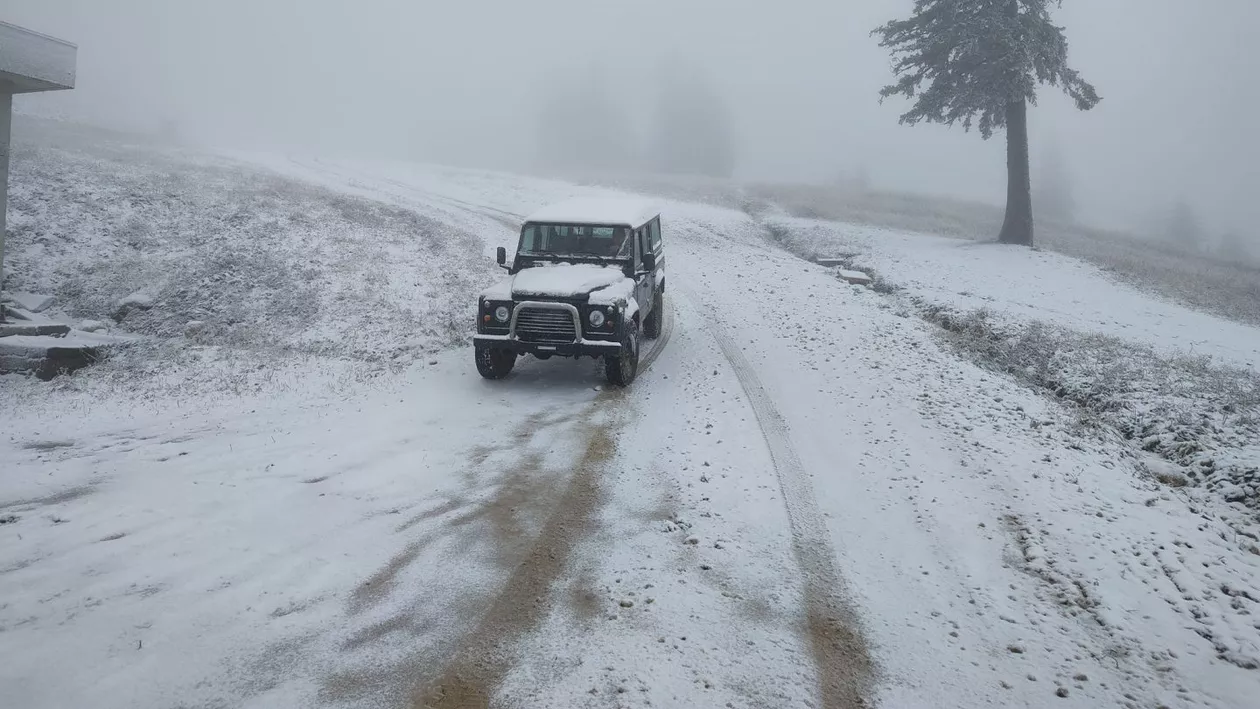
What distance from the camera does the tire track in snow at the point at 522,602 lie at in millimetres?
3605

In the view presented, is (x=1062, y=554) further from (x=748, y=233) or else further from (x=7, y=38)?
(x=748, y=233)

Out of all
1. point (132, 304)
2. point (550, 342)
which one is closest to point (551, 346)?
point (550, 342)

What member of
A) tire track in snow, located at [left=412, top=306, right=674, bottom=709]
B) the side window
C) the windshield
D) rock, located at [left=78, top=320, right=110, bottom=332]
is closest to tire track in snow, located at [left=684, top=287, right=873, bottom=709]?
tire track in snow, located at [left=412, top=306, right=674, bottom=709]

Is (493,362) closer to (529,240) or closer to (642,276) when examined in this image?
(529,240)

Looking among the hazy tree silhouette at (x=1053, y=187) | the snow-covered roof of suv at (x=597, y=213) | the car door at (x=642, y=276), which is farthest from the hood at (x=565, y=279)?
the hazy tree silhouette at (x=1053, y=187)

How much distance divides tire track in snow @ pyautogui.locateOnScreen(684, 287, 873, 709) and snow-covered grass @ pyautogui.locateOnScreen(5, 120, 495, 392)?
6796mm

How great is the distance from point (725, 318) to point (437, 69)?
165 meters

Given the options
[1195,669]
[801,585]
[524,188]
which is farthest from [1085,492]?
[524,188]

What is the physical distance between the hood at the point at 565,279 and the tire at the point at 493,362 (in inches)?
38.4

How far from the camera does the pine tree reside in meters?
19.5

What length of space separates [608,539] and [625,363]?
428 cm

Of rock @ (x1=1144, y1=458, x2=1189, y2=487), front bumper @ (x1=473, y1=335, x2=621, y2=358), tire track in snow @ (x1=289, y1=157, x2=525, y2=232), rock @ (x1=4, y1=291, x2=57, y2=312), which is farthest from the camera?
tire track in snow @ (x1=289, y1=157, x2=525, y2=232)

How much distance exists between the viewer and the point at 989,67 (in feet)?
65.2

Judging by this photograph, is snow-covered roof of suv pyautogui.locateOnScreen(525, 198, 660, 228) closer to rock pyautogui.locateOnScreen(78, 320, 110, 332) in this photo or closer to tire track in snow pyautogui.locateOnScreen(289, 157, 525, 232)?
rock pyautogui.locateOnScreen(78, 320, 110, 332)
